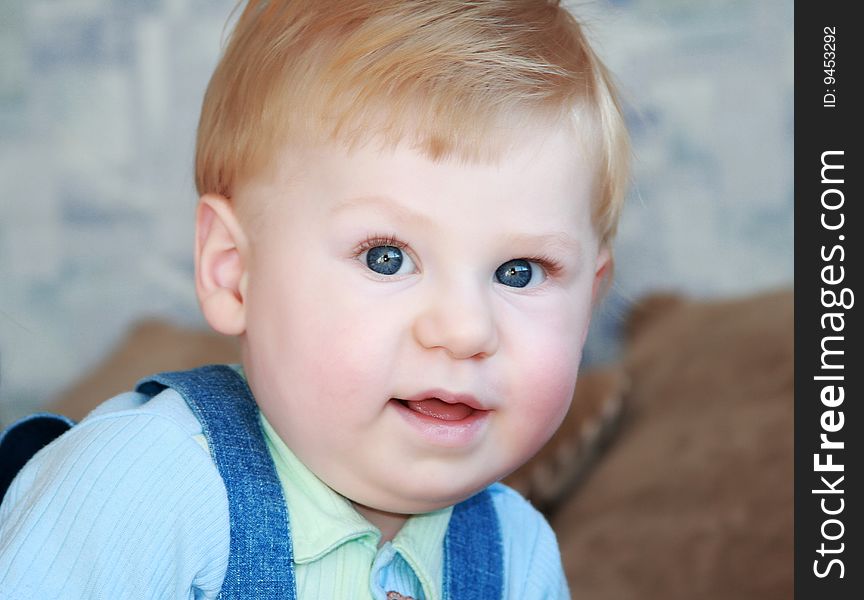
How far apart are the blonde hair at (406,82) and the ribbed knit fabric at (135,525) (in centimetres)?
23

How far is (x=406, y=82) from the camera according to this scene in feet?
2.92

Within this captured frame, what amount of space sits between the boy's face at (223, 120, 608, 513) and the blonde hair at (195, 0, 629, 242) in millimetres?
Result: 24

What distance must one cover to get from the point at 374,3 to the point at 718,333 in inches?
50.0

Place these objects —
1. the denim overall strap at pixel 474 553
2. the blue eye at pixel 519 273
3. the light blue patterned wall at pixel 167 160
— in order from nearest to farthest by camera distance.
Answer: the blue eye at pixel 519 273, the denim overall strap at pixel 474 553, the light blue patterned wall at pixel 167 160

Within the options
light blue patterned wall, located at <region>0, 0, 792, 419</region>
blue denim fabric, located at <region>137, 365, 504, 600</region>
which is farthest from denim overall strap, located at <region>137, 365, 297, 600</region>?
light blue patterned wall, located at <region>0, 0, 792, 419</region>

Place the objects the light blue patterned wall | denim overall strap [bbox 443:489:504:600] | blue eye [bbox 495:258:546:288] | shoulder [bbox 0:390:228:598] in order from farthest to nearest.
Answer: the light blue patterned wall → denim overall strap [bbox 443:489:504:600] → blue eye [bbox 495:258:546:288] → shoulder [bbox 0:390:228:598]

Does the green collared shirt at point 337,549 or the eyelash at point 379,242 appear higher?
the eyelash at point 379,242

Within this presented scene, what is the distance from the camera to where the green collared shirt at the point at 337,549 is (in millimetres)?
941

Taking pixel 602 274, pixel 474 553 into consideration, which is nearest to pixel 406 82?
pixel 602 274

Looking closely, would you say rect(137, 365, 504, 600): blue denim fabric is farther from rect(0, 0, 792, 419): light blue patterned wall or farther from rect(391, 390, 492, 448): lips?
rect(0, 0, 792, 419): light blue patterned wall

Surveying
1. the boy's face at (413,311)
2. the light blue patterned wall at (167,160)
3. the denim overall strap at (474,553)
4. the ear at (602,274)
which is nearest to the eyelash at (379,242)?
the boy's face at (413,311)

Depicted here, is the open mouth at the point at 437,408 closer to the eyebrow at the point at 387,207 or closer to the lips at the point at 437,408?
the lips at the point at 437,408

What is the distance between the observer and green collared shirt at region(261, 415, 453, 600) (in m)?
0.94
